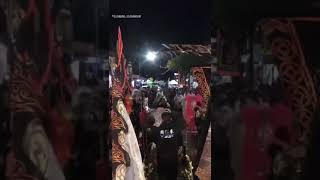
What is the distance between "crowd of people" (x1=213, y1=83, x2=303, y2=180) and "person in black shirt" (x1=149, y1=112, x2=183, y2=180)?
333 cm

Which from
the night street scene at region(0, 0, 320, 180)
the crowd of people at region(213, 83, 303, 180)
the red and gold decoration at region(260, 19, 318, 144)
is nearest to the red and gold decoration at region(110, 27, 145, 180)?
the night street scene at region(0, 0, 320, 180)

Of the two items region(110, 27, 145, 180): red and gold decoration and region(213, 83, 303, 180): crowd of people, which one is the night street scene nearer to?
region(213, 83, 303, 180): crowd of people

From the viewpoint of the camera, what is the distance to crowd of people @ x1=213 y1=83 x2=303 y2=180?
2.08 m

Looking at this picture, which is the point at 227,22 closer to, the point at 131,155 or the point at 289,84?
the point at 289,84

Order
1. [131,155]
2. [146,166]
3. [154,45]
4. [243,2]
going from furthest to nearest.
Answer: [154,45] < [146,166] < [131,155] < [243,2]

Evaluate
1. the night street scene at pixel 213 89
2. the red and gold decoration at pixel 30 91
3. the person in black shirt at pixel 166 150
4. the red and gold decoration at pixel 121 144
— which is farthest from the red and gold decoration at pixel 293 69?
the person in black shirt at pixel 166 150

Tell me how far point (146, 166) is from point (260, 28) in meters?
3.46

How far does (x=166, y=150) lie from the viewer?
17.9ft

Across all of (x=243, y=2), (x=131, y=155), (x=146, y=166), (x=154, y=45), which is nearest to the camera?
(x=243, y=2)

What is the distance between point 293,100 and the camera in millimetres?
2098

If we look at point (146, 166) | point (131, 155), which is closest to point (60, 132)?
point (131, 155)

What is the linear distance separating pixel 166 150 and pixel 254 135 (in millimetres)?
3381

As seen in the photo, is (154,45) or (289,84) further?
(154,45)

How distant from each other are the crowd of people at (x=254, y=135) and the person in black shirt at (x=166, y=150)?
3330 mm
